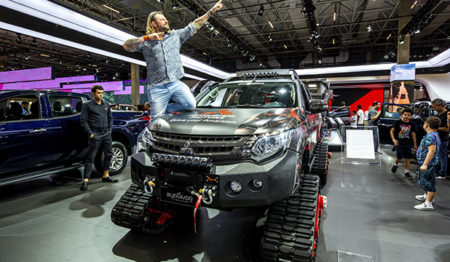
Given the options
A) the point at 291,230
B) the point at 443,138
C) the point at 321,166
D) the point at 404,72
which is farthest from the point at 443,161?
the point at 404,72

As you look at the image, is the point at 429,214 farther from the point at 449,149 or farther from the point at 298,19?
the point at 298,19

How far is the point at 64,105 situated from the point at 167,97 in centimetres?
254

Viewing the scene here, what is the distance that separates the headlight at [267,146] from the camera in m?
1.84

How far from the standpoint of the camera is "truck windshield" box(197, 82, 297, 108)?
9.67 feet

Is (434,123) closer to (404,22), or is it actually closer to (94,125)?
(94,125)

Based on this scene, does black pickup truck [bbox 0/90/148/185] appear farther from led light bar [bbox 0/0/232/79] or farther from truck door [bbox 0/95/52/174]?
led light bar [bbox 0/0/232/79]

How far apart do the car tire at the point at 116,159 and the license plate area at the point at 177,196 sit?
9.90 feet

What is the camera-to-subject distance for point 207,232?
2656 millimetres

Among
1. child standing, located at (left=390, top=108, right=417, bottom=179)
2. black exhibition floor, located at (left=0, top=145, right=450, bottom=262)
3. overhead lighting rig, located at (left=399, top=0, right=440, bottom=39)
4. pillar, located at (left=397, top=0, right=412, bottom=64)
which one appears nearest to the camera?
black exhibition floor, located at (left=0, top=145, right=450, bottom=262)

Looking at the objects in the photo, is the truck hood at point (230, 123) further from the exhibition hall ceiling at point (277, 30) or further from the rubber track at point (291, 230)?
the exhibition hall ceiling at point (277, 30)

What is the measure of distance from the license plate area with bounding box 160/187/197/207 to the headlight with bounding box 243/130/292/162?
0.54 metres

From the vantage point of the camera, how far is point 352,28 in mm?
15062

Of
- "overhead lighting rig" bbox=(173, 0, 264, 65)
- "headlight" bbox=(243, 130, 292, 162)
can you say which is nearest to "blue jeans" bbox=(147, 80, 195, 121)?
"headlight" bbox=(243, 130, 292, 162)

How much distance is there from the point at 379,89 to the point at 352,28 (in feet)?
24.1
